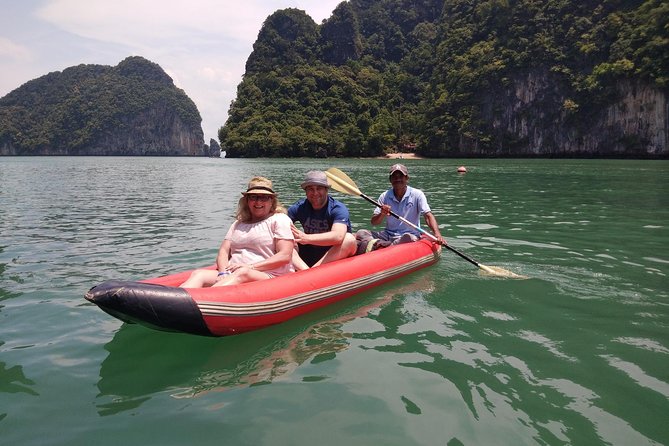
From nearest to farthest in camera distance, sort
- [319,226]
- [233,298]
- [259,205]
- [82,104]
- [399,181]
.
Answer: [233,298] → [259,205] → [319,226] → [399,181] → [82,104]

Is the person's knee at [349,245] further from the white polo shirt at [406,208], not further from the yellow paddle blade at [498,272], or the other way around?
the yellow paddle blade at [498,272]

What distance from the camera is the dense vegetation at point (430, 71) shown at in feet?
185

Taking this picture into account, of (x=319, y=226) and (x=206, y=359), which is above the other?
(x=319, y=226)

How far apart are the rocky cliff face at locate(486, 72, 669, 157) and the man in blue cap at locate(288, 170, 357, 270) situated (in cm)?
5820

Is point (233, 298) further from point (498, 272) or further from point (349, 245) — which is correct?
point (498, 272)

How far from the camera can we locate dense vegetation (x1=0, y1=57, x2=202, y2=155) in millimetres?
142250

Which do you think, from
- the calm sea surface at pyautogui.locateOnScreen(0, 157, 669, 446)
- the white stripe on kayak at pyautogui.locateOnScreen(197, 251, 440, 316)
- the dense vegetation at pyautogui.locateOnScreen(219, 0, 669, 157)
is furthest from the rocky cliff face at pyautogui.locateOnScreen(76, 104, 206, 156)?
the white stripe on kayak at pyautogui.locateOnScreen(197, 251, 440, 316)

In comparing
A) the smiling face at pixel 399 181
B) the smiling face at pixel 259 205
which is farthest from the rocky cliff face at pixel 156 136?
the smiling face at pixel 259 205

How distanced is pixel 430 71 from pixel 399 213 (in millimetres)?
96198

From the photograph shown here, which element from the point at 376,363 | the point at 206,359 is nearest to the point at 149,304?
the point at 206,359

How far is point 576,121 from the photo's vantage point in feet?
198

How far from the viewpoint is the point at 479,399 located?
114 inches

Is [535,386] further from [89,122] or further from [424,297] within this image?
[89,122]

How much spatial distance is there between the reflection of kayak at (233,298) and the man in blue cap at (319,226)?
0.21 metres
